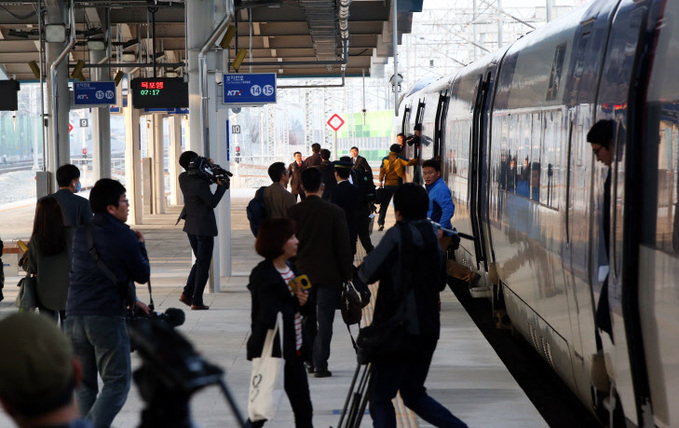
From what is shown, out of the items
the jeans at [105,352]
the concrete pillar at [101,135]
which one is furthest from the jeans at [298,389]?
the concrete pillar at [101,135]

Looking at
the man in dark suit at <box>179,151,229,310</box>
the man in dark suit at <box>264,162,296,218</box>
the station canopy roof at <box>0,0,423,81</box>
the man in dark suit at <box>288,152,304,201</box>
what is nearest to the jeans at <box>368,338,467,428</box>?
the man in dark suit at <box>264,162,296,218</box>

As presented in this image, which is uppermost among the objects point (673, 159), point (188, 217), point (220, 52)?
point (220, 52)

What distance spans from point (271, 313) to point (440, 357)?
4.51 metres

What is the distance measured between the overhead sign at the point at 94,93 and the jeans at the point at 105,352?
47.9 ft

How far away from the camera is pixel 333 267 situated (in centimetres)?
827

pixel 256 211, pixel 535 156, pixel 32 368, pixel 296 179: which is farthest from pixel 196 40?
pixel 32 368

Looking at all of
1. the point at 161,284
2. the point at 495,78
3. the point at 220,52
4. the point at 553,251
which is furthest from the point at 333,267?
the point at 220,52

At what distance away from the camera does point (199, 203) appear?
1250 cm

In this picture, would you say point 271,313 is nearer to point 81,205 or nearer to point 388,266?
point 388,266

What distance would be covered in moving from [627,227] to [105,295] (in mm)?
2765

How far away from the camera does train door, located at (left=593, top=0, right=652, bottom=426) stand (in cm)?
543

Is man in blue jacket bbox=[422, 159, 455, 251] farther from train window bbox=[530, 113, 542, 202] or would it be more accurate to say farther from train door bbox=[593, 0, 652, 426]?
train door bbox=[593, 0, 652, 426]

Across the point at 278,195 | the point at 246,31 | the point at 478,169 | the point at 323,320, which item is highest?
the point at 246,31

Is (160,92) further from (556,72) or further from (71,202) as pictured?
(556,72)
